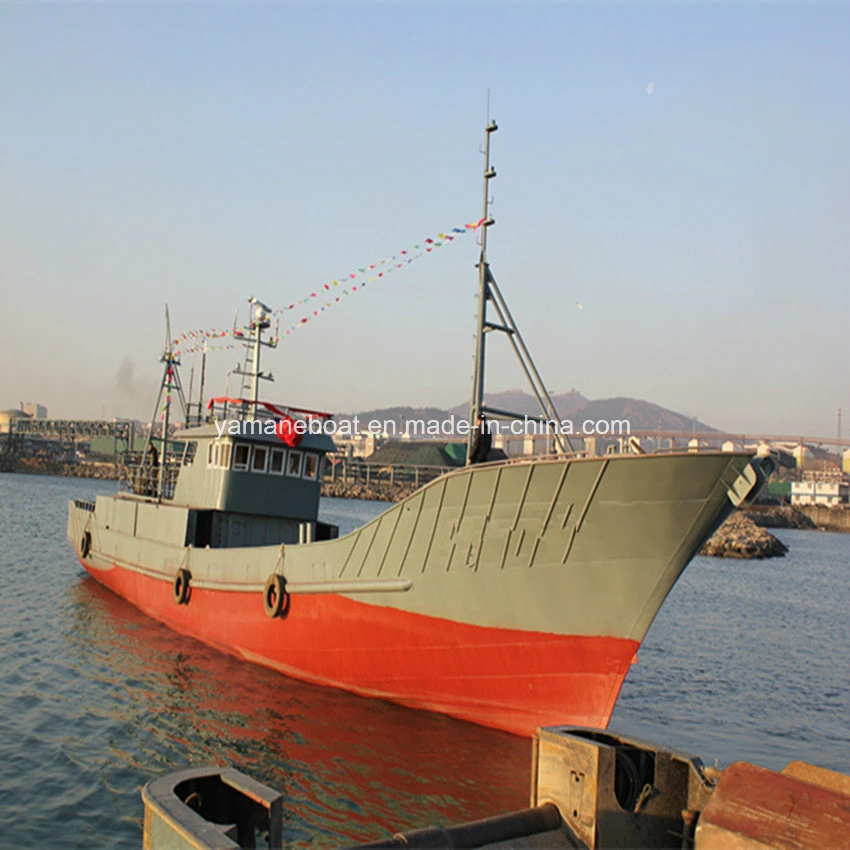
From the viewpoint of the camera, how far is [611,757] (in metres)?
5.64

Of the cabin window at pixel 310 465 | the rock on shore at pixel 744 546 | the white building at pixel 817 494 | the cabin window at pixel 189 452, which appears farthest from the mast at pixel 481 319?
the white building at pixel 817 494

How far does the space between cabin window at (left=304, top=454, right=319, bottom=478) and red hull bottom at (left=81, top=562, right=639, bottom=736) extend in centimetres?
394

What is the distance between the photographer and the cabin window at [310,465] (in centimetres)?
1830

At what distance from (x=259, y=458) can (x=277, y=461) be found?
1.44 feet

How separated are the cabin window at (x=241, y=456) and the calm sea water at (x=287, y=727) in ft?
13.3

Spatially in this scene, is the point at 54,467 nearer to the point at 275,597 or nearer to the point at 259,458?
the point at 259,458

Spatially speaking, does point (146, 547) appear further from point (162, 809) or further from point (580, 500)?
point (162, 809)

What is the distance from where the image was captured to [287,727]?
11.8 metres

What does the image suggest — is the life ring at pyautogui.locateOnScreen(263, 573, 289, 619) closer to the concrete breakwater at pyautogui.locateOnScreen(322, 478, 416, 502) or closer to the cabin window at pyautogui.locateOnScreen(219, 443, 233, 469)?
the cabin window at pyautogui.locateOnScreen(219, 443, 233, 469)

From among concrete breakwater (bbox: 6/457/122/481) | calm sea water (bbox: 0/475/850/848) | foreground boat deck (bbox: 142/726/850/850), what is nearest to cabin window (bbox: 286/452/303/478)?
calm sea water (bbox: 0/475/850/848)

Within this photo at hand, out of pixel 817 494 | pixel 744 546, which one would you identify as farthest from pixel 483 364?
pixel 817 494

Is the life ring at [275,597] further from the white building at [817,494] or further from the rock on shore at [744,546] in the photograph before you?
the white building at [817,494]

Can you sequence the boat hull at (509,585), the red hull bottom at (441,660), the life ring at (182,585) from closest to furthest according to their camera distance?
the boat hull at (509,585) < the red hull bottom at (441,660) < the life ring at (182,585)

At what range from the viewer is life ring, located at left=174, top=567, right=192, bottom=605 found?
675 inches
